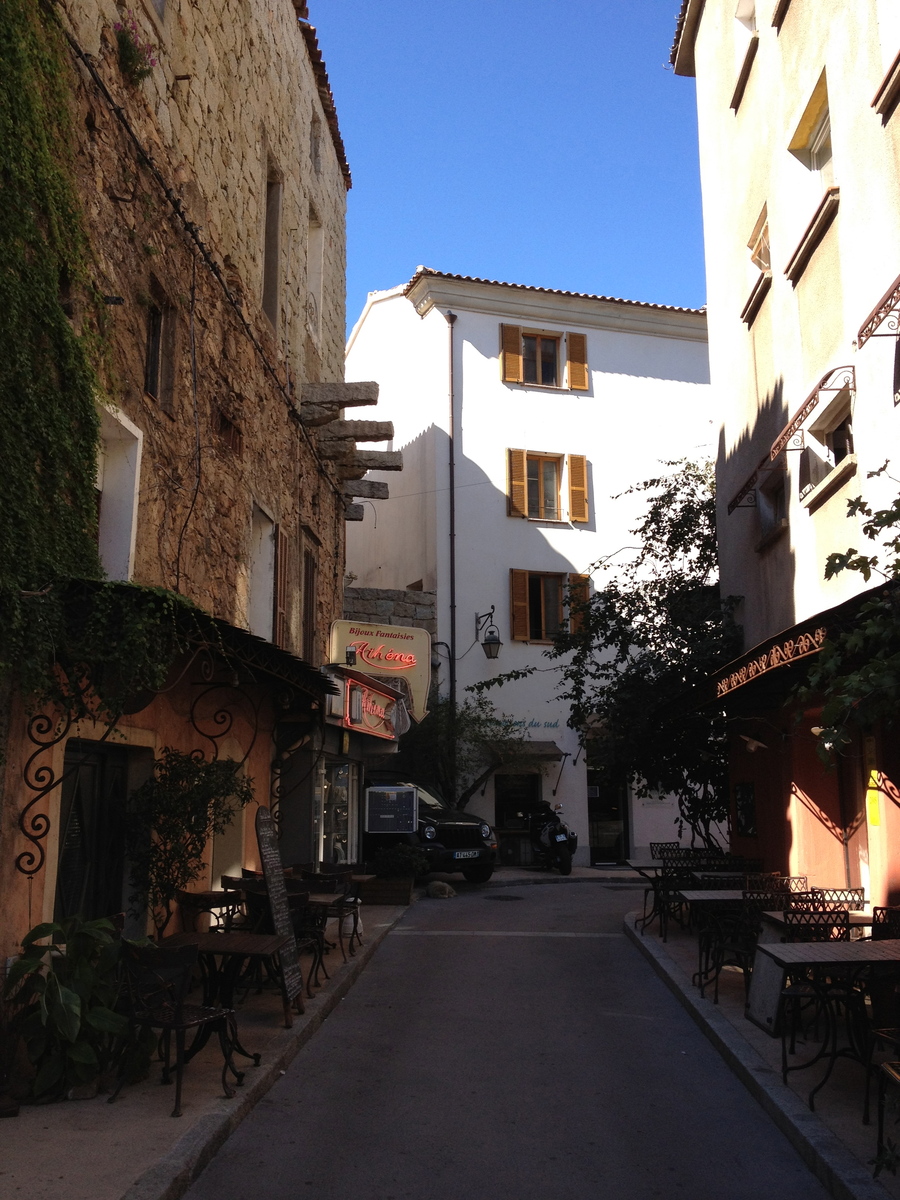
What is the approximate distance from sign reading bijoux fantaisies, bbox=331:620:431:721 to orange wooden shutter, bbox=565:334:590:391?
11615 millimetres

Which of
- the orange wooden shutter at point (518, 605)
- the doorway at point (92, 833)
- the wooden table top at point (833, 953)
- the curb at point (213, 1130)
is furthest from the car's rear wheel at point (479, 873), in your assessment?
the wooden table top at point (833, 953)

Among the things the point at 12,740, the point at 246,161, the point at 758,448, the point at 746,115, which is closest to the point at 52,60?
the point at 12,740

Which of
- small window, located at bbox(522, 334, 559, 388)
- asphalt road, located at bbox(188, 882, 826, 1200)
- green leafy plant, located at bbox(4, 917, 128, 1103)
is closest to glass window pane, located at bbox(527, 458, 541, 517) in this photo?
small window, located at bbox(522, 334, 559, 388)

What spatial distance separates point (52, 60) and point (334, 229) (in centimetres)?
1078

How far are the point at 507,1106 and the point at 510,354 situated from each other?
2162 centimetres

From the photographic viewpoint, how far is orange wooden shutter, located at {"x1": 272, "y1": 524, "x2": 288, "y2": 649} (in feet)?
41.4

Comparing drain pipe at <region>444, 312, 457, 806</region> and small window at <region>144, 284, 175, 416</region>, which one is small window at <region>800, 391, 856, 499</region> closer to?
small window at <region>144, 284, 175, 416</region>

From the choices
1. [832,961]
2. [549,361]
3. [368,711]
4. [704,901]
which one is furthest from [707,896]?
[549,361]

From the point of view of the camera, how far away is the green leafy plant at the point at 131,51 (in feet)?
27.2

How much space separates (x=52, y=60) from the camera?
22.7ft

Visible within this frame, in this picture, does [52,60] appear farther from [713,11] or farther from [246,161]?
[713,11]

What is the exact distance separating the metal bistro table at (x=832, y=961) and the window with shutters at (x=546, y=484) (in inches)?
744

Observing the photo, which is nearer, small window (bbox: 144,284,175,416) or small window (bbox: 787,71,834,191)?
small window (bbox: 144,284,175,416)

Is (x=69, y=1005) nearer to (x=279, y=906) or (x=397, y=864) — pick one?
(x=279, y=906)
